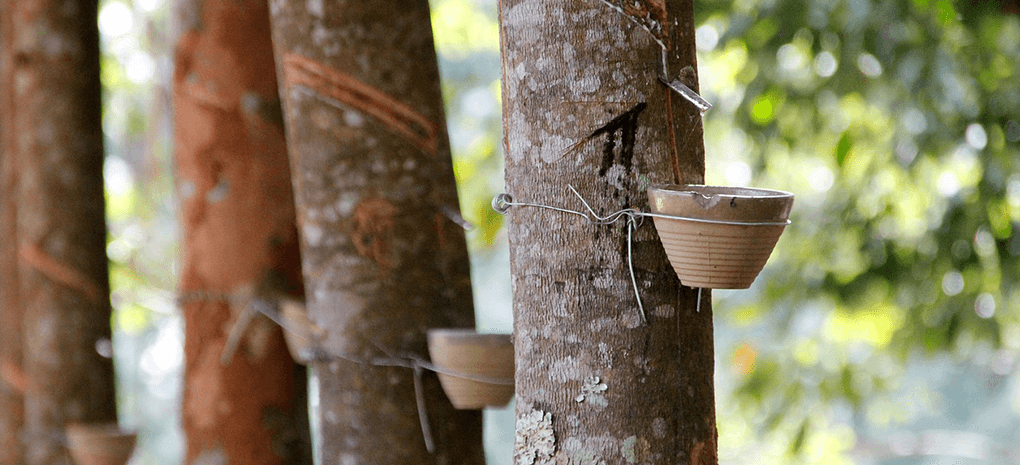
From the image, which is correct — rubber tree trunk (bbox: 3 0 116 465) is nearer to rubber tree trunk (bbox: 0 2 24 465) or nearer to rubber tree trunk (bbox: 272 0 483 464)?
rubber tree trunk (bbox: 0 2 24 465)

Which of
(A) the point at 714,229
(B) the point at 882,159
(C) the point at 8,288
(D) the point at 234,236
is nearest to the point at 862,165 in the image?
(B) the point at 882,159

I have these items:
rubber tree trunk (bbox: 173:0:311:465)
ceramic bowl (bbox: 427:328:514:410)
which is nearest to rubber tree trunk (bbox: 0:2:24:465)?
rubber tree trunk (bbox: 173:0:311:465)

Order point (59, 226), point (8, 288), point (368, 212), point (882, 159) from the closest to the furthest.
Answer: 1. point (368, 212)
2. point (882, 159)
3. point (59, 226)
4. point (8, 288)

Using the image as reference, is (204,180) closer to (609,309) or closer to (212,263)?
(212,263)

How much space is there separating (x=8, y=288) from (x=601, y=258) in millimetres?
3145

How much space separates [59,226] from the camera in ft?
9.73

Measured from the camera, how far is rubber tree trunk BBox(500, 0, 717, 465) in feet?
2.77

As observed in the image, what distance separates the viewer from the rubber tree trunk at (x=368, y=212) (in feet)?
5.12

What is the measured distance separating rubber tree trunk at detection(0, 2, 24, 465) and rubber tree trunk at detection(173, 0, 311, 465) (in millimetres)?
1312

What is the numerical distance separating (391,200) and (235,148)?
0.80 m

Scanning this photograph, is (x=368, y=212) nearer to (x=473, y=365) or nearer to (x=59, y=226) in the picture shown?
(x=473, y=365)

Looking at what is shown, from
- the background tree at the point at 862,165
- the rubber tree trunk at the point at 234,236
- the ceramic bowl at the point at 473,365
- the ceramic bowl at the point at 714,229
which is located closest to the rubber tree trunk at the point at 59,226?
the background tree at the point at 862,165

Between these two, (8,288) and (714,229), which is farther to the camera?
(8,288)

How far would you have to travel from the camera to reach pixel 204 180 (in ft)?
7.29
